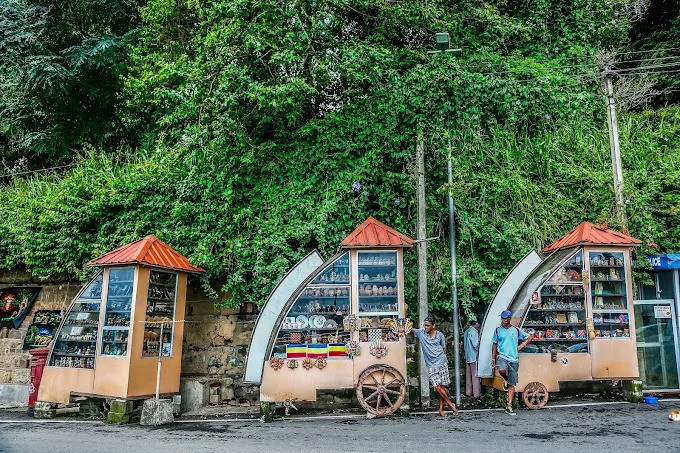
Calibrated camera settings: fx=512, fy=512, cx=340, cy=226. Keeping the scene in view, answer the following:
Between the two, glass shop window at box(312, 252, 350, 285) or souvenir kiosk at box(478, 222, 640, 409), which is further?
souvenir kiosk at box(478, 222, 640, 409)

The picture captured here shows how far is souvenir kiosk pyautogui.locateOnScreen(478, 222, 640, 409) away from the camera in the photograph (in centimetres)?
964

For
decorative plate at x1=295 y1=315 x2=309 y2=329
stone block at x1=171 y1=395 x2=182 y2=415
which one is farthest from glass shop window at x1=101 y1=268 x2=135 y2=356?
decorative plate at x1=295 y1=315 x2=309 y2=329

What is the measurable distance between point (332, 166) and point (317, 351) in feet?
13.9

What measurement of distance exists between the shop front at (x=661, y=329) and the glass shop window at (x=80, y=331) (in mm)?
11294

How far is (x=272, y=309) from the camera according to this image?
9.81 metres

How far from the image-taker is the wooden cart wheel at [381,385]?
904cm

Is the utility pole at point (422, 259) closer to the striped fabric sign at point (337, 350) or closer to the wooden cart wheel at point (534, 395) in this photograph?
the striped fabric sign at point (337, 350)

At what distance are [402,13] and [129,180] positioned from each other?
25.0 ft

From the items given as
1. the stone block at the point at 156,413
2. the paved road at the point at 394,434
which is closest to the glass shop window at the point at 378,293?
the paved road at the point at 394,434

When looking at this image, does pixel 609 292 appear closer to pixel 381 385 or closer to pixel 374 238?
pixel 374 238

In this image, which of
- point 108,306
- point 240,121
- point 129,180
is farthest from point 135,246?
point 240,121

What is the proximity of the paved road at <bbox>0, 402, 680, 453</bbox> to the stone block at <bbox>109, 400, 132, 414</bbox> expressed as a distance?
0.34 meters

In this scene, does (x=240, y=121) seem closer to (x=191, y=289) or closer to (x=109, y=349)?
(x=191, y=289)

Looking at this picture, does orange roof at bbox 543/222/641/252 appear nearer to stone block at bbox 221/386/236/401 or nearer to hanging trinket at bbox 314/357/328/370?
hanging trinket at bbox 314/357/328/370
